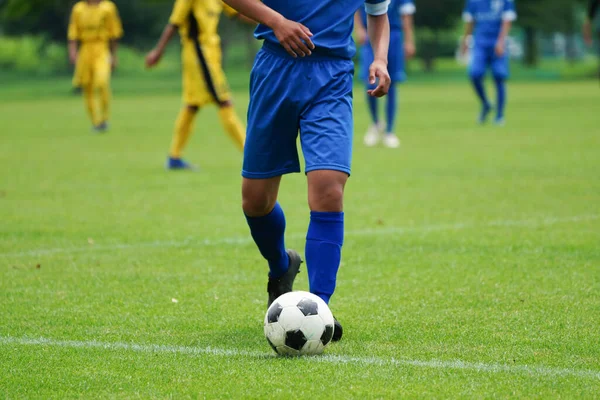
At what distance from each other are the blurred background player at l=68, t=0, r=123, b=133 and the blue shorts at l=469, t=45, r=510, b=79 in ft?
21.4

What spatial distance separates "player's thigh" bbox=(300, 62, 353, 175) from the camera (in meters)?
4.47

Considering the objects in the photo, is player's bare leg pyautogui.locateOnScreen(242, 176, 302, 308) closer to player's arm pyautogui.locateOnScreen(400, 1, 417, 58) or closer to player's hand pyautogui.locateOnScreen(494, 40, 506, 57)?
player's arm pyautogui.locateOnScreen(400, 1, 417, 58)

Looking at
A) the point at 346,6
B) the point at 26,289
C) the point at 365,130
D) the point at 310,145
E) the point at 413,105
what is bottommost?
the point at 413,105

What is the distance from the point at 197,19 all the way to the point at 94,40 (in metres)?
8.47

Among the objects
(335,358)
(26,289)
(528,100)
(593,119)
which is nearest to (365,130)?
(593,119)

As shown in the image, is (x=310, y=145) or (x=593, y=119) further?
(x=593, y=119)

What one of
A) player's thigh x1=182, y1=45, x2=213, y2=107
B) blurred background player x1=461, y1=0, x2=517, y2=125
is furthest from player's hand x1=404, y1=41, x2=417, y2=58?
player's thigh x1=182, y1=45, x2=213, y2=107

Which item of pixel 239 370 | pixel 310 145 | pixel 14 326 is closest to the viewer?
pixel 239 370

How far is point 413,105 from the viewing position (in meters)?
27.3

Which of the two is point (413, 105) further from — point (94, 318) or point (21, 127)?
point (94, 318)

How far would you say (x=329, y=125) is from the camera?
4.52m

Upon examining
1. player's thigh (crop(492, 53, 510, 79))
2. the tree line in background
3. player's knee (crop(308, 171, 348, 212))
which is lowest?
the tree line in background

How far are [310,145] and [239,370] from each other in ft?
3.36

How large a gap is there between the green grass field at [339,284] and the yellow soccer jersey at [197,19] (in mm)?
1579
